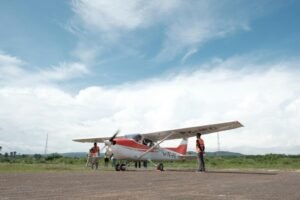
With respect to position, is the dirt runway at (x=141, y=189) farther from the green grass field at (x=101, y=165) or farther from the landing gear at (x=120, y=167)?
the landing gear at (x=120, y=167)

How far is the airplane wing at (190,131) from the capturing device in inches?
877

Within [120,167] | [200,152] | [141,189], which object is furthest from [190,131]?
[141,189]

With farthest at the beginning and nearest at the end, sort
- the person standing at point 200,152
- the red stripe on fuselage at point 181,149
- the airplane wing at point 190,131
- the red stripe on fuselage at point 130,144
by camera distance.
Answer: the red stripe on fuselage at point 181,149 → the red stripe on fuselage at point 130,144 → the airplane wing at point 190,131 → the person standing at point 200,152

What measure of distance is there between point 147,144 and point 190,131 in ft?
9.75

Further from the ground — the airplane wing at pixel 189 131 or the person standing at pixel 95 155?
the airplane wing at pixel 189 131

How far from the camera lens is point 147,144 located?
2512 cm

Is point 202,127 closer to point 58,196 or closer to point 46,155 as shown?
point 58,196

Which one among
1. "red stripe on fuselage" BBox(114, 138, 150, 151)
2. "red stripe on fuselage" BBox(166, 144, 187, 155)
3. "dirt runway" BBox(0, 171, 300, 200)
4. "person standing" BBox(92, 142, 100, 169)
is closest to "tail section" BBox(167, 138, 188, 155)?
"red stripe on fuselage" BBox(166, 144, 187, 155)

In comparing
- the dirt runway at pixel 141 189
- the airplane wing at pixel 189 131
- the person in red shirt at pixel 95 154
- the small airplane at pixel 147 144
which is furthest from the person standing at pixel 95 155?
the dirt runway at pixel 141 189

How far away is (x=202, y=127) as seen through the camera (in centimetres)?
2336

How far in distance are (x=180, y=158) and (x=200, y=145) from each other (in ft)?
32.4

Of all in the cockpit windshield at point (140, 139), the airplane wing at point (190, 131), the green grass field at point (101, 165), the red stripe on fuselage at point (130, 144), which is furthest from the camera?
the cockpit windshield at point (140, 139)

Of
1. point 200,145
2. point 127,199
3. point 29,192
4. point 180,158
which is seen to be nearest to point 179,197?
point 127,199

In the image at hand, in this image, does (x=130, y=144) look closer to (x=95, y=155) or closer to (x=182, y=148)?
(x=95, y=155)
